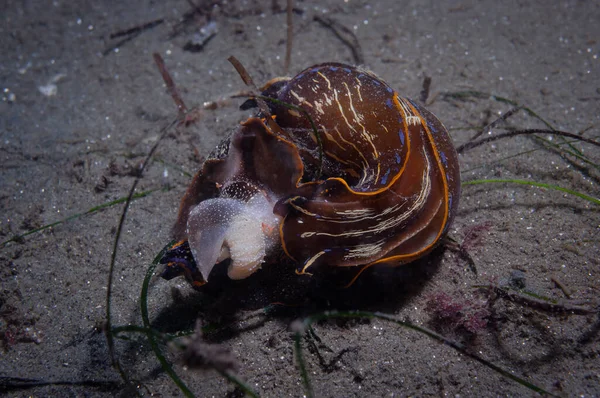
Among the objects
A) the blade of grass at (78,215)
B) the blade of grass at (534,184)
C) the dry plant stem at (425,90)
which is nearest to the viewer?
the blade of grass at (534,184)

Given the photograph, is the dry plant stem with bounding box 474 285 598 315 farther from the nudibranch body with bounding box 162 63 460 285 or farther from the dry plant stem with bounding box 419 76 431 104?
the dry plant stem with bounding box 419 76 431 104

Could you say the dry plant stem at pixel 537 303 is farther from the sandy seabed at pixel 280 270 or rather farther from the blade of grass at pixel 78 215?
the blade of grass at pixel 78 215

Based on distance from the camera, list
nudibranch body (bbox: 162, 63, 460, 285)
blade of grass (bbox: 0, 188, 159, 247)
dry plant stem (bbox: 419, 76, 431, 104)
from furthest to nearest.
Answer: dry plant stem (bbox: 419, 76, 431, 104)
blade of grass (bbox: 0, 188, 159, 247)
nudibranch body (bbox: 162, 63, 460, 285)

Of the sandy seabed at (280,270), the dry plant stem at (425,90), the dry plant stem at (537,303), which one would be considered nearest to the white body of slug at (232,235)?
the sandy seabed at (280,270)

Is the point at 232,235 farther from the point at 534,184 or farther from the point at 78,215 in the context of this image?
the point at 534,184

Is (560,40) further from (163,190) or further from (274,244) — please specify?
(163,190)

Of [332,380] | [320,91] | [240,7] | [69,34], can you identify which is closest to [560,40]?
[320,91]

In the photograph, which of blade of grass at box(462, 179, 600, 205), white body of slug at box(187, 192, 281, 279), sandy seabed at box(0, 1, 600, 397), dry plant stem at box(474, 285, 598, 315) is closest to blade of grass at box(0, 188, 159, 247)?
sandy seabed at box(0, 1, 600, 397)

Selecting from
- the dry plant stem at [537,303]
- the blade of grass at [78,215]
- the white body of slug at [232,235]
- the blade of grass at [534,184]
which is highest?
the blade of grass at [78,215]
